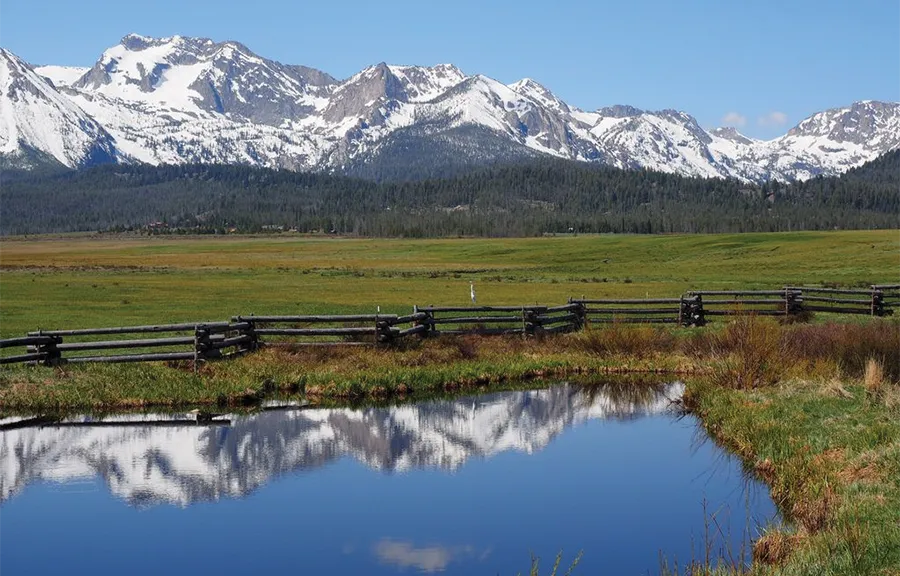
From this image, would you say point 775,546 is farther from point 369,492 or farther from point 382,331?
point 382,331

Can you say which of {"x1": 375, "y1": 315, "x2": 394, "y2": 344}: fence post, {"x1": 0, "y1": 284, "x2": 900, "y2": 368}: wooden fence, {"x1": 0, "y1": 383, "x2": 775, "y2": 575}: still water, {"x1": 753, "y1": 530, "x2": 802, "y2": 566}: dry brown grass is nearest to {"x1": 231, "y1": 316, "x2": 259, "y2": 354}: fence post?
{"x1": 0, "y1": 284, "x2": 900, "y2": 368}: wooden fence

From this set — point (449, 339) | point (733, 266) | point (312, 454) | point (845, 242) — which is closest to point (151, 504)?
point (312, 454)

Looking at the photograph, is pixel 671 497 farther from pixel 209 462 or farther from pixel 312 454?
pixel 209 462

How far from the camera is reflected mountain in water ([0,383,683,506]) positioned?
21245 mm

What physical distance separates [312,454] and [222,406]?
6778mm

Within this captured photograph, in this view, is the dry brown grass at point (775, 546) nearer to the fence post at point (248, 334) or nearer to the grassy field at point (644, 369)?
the grassy field at point (644, 369)

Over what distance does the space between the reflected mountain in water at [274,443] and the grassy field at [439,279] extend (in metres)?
18.2

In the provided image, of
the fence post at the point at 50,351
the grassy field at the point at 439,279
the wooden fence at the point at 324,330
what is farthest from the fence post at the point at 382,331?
the grassy field at the point at 439,279

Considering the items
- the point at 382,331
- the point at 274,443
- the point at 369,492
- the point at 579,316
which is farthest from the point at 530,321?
the point at 369,492

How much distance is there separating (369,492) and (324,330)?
15333mm

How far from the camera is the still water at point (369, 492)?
16.0 metres

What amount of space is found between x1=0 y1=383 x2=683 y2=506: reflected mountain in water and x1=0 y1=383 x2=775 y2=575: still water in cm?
7

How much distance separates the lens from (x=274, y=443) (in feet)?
79.8

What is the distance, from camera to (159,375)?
101 feet
